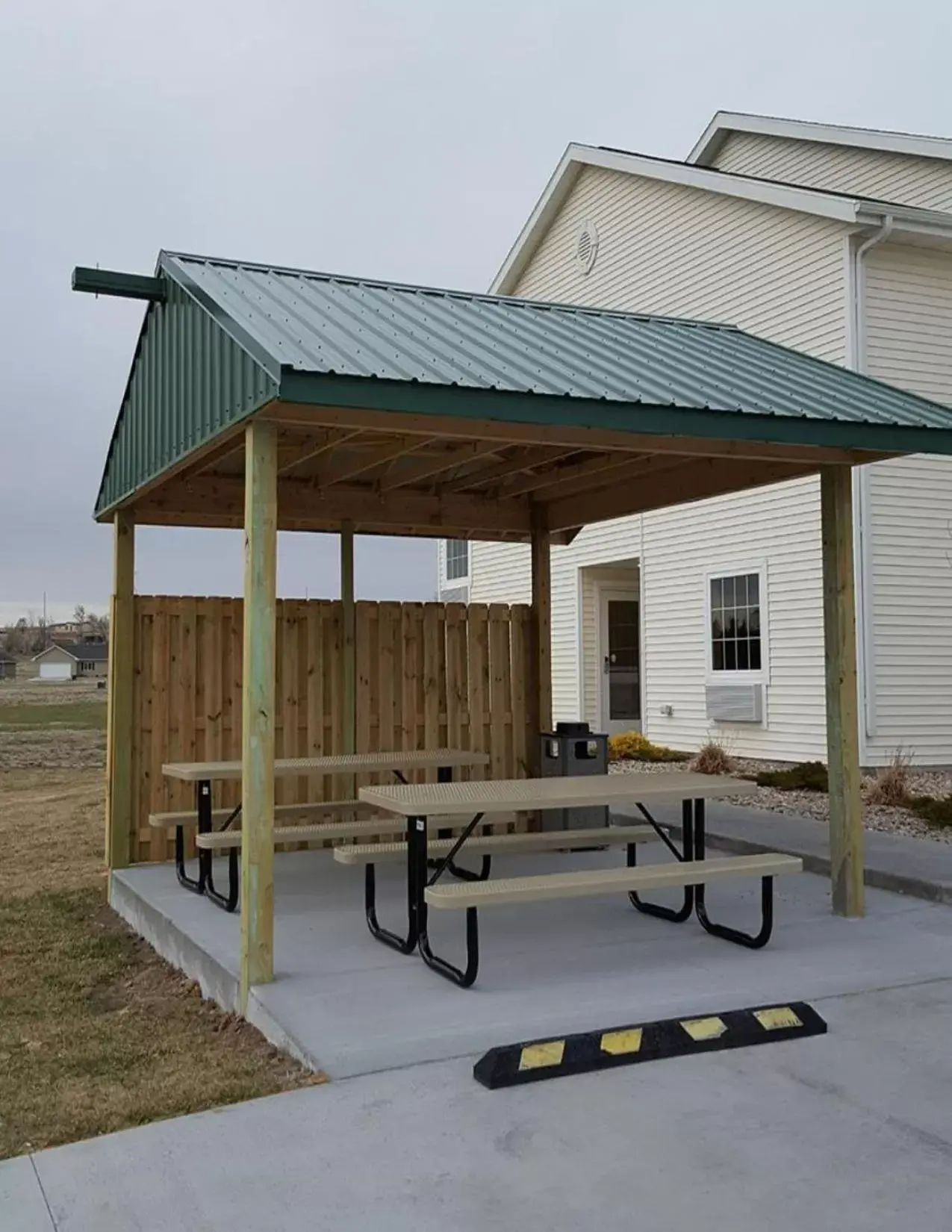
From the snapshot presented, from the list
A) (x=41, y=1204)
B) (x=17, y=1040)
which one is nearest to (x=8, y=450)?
(x=17, y=1040)

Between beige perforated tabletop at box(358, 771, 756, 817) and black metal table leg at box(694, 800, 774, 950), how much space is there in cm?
27

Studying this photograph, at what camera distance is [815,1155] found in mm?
3338

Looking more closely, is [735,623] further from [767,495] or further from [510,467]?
[510,467]

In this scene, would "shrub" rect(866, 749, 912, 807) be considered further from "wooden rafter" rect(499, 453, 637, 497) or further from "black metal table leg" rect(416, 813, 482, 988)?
"black metal table leg" rect(416, 813, 482, 988)

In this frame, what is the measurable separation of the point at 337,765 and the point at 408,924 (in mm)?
1475

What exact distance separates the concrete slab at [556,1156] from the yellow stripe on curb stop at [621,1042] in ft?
0.36

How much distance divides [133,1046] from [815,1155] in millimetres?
2838

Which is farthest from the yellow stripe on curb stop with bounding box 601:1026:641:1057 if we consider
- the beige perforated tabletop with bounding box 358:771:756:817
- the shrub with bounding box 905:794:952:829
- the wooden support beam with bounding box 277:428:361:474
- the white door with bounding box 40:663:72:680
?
the white door with bounding box 40:663:72:680

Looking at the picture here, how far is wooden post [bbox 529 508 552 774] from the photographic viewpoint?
9148mm

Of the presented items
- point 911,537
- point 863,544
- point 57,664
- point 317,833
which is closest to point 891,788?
point 863,544

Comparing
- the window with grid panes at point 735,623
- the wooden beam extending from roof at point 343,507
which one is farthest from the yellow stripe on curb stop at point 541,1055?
the window with grid panes at point 735,623

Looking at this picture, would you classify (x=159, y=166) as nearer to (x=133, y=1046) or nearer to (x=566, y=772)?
(x=566, y=772)

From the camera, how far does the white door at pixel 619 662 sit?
17.0 m

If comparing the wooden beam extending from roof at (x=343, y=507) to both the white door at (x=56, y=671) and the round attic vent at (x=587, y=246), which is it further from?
the white door at (x=56, y=671)
